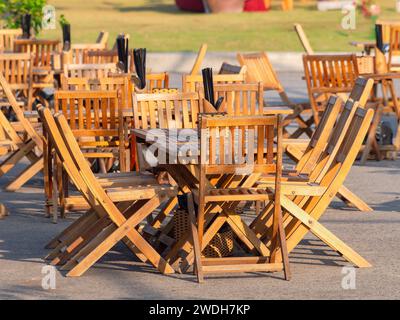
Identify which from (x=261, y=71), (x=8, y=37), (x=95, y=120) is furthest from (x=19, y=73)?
(x=8, y=37)

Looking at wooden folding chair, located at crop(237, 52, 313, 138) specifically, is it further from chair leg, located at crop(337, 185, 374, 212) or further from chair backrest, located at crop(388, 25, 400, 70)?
chair leg, located at crop(337, 185, 374, 212)

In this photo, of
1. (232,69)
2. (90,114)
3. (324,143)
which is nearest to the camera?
(324,143)

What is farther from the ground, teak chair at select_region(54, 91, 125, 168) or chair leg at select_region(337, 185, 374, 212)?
teak chair at select_region(54, 91, 125, 168)

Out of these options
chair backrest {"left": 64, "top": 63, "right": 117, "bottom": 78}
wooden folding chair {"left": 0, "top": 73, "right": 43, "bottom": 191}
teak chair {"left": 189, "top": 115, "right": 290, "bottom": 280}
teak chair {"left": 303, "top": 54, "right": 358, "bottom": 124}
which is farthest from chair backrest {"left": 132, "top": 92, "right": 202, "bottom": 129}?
teak chair {"left": 303, "top": 54, "right": 358, "bottom": 124}

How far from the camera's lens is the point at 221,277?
26.9 ft

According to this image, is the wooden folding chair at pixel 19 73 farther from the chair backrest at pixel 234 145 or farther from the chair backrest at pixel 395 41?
the chair backrest at pixel 234 145

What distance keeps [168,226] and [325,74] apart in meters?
5.88

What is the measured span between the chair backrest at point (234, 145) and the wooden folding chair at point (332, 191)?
0.33 meters

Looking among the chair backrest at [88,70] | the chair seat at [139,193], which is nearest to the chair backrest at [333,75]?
the chair backrest at [88,70]

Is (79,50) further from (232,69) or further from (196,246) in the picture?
(196,246)

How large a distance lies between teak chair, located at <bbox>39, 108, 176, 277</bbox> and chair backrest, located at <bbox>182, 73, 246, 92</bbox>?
3.88 m

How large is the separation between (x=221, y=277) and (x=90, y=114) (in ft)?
9.77

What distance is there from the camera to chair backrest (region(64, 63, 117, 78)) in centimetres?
1373
